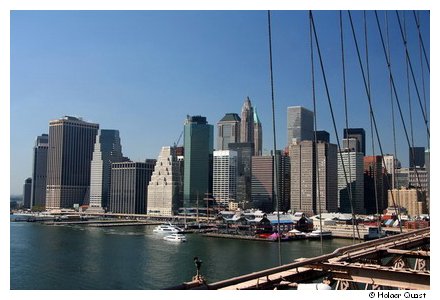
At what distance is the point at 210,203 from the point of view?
5803 centimetres

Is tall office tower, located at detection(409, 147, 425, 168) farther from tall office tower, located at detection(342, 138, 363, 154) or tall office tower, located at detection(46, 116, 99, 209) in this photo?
tall office tower, located at detection(46, 116, 99, 209)

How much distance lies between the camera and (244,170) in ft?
208

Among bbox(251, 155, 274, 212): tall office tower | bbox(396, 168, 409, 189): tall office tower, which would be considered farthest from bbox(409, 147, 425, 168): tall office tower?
bbox(251, 155, 274, 212): tall office tower

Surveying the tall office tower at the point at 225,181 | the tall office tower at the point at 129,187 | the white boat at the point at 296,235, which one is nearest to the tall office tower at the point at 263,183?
the tall office tower at the point at 225,181

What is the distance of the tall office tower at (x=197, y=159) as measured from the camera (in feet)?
187

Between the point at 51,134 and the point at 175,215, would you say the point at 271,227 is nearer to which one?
the point at 175,215

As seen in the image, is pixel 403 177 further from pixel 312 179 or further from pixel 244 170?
pixel 244 170

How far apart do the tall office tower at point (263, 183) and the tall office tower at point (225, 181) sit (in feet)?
8.92

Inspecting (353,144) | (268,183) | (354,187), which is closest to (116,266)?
(354,187)

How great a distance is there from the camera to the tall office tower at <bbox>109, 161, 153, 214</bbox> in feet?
183

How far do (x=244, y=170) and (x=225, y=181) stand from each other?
15.2 feet

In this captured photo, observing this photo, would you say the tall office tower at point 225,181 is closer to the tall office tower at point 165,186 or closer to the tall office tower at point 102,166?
the tall office tower at point 165,186

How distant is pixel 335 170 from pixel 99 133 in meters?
29.5

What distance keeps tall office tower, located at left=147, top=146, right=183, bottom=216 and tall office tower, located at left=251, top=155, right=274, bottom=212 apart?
836cm
